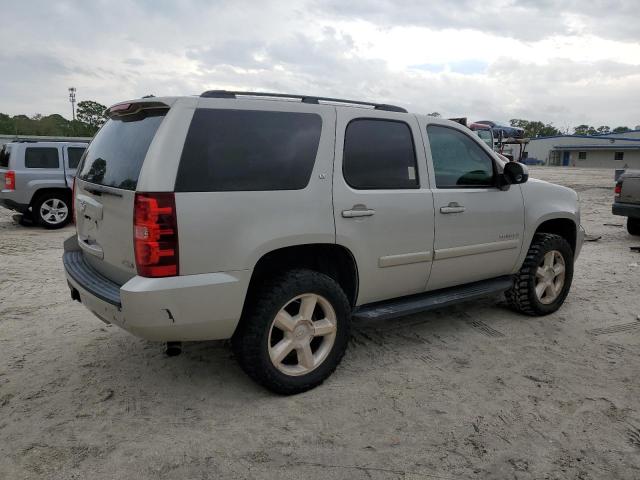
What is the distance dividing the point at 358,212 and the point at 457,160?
125cm

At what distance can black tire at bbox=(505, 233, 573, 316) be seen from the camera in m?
4.76

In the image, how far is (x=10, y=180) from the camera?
→ 10.2m

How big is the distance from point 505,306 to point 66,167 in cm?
933

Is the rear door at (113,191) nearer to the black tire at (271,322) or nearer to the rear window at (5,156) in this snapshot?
the black tire at (271,322)

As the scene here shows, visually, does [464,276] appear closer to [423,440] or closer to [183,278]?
[423,440]

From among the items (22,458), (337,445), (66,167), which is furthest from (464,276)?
(66,167)

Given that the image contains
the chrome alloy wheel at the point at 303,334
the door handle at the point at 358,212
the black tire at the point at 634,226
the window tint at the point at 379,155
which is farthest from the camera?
the black tire at the point at 634,226

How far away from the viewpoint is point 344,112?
139 inches

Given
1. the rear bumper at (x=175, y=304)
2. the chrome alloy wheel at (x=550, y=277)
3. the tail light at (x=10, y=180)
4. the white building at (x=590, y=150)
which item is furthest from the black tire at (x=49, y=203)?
the white building at (x=590, y=150)

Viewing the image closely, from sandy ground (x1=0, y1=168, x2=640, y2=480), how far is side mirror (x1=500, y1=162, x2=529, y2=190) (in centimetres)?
133

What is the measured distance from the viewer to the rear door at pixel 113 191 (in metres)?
2.91

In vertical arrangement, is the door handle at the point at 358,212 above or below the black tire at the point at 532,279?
above

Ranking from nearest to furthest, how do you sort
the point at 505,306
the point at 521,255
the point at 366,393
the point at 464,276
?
the point at 366,393
the point at 464,276
the point at 521,255
the point at 505,306

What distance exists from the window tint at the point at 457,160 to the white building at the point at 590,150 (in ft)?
185
